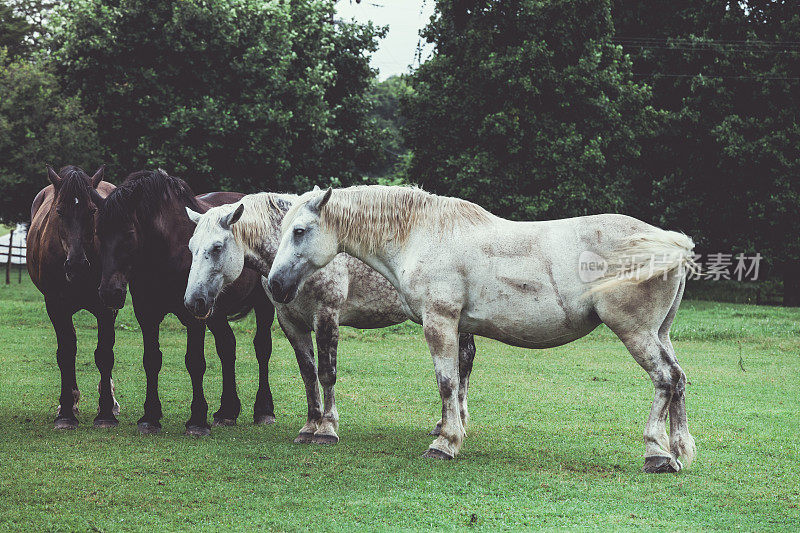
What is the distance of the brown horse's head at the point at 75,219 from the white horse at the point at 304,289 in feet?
3.83

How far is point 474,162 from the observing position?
28.0 meters

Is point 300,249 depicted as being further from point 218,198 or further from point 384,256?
point 218,198

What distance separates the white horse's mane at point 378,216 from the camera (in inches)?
287

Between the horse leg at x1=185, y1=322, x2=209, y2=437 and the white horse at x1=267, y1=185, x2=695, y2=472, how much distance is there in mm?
1558

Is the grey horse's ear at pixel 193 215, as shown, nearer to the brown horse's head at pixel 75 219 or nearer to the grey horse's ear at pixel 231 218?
the grey horse's ear at pixel 231 218

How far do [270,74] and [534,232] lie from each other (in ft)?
68.6

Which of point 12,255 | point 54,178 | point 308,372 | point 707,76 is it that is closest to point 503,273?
point 308,372

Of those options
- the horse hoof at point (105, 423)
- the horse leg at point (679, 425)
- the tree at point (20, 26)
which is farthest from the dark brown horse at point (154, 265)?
→ the tree at point (20, 26)

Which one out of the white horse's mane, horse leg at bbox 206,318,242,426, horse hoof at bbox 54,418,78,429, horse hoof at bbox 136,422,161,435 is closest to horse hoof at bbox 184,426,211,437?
horse hoof at bbox 136,422,161,435

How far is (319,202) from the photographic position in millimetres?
7129

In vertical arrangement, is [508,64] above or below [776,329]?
above

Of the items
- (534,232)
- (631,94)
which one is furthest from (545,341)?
(631,94)

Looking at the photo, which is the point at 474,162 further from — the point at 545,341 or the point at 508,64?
the point at 545,341

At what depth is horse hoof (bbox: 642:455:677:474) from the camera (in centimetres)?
668
